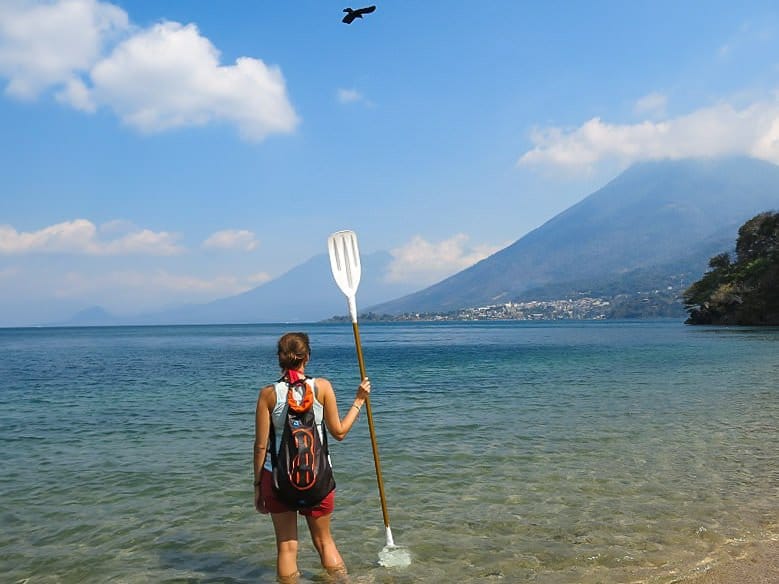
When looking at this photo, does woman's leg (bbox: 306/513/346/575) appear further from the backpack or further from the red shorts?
the backpack

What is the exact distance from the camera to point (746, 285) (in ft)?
307

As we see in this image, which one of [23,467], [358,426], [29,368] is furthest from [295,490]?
[29,368]

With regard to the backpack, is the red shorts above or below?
below

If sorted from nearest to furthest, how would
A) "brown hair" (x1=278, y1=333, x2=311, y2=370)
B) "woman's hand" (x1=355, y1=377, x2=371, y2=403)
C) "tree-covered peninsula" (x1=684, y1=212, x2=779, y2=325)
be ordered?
1. "brown hair" (x1=278, y1=333, x2=311, y2=370)
2. "woman's hand" (x1=355, y1=377, x2=371, y2=403)
3. "tree-covered peninsula" (x1=684, y1=212, x2=779, y2=325)

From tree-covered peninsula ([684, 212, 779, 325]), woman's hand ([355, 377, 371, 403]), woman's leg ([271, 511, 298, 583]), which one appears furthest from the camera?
tree-covered peninsula ([684, 212, 779, 325])

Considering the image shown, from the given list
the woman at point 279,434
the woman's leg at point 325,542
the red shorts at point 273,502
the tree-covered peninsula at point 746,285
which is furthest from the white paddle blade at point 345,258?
the tree-covered peninsula at point 746,285

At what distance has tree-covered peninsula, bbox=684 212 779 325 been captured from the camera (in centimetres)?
8906

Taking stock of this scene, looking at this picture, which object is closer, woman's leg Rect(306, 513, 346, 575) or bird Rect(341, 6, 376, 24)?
woman's leg Rect(306, 513, 346, 575)

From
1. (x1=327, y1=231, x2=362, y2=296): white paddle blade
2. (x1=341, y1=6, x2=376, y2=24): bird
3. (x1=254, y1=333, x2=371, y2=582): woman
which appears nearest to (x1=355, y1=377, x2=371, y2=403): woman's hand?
(x1=254, y1=333, x2=371, y2=582): woman

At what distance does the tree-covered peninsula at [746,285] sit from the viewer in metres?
89.1

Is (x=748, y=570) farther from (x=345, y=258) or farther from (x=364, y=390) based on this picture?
(x=345, y=258)

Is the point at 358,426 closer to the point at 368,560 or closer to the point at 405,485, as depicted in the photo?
the point at 405,485

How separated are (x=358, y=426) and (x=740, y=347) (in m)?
39.3

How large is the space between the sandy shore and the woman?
155 inches
